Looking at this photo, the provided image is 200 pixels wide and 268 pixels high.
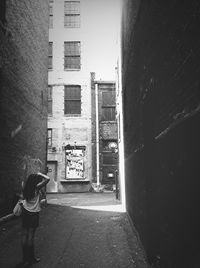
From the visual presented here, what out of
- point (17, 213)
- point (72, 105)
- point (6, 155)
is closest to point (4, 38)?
point (6, 155)

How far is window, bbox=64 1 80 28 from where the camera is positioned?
2428 cm

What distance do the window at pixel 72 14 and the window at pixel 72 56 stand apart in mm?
1765

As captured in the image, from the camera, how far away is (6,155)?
29.9ft

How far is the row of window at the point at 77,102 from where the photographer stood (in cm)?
2308

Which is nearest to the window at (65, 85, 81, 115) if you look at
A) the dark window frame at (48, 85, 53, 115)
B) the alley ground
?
the dark window frame at (48, 85, 53, 115)

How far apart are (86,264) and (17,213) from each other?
149cm

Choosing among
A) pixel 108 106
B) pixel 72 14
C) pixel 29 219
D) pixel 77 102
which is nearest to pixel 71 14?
pixel 72 14

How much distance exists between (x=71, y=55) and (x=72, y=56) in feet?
0.38

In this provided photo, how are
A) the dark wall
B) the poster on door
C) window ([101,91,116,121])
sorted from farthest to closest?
window ([101,91,116,121])
the poster on door
the dark wall

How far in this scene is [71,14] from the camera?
24.4 meters

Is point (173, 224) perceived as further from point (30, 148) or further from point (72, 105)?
point (72, 105)

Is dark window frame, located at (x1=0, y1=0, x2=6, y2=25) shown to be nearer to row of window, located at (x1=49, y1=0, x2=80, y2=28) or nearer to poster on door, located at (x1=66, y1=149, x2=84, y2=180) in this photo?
poster on door, located at (x1=66, y1=149, x2=84, y2=180)

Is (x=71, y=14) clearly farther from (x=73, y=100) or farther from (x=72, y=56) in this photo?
(x=73, y=100)

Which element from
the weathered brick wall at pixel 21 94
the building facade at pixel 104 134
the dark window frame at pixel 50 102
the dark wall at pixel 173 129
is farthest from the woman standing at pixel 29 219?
the dark window frame at pixel 50 102
